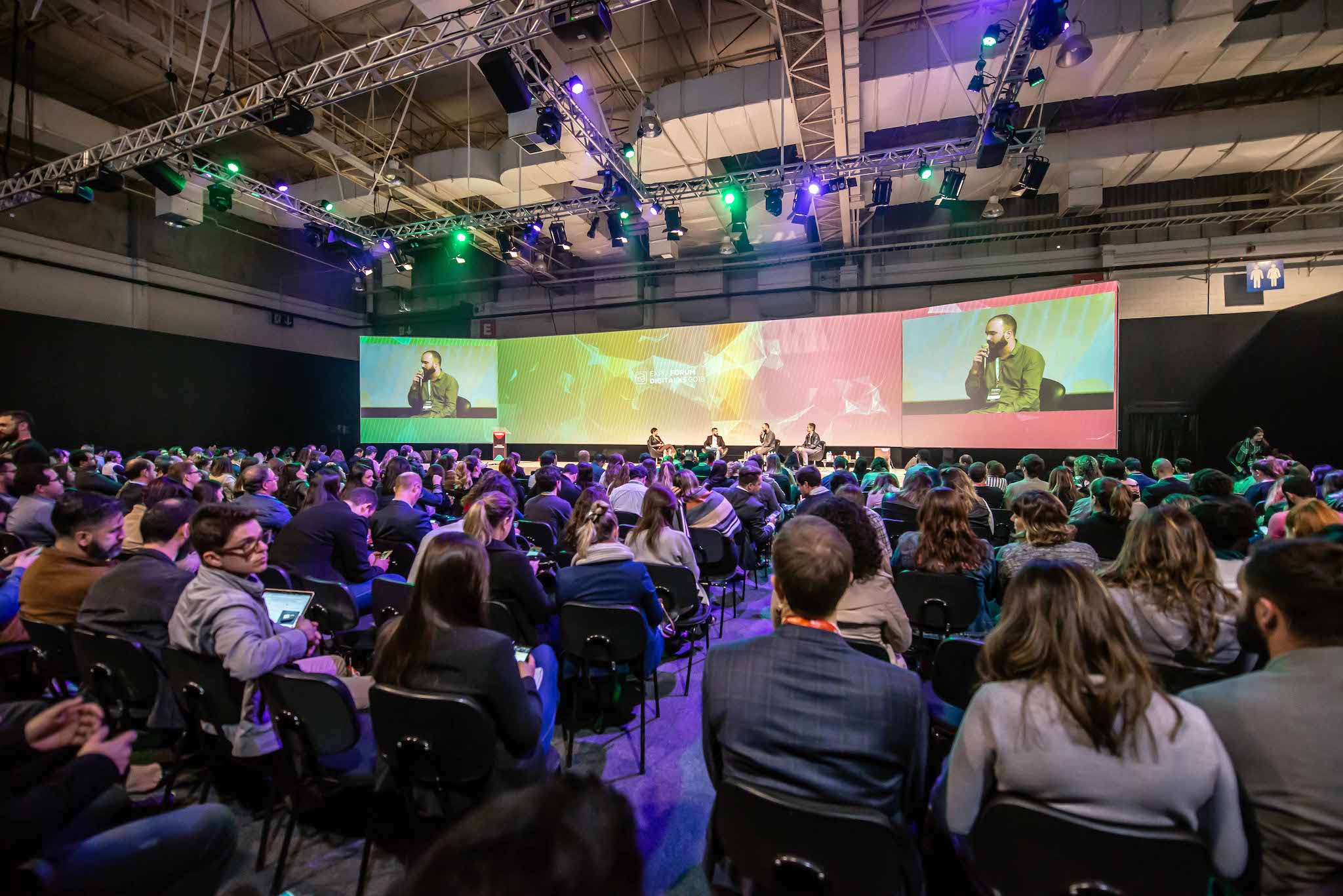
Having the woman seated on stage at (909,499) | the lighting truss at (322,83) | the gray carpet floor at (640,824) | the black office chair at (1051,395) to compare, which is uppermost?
the lighting truss at (322,83)

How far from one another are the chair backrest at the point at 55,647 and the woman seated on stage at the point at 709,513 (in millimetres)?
3694

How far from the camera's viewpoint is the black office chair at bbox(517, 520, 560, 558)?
489 centimetres

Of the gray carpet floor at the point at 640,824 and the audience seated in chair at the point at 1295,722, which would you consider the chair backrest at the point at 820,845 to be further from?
the audience seated in chair at the point at 1295,722

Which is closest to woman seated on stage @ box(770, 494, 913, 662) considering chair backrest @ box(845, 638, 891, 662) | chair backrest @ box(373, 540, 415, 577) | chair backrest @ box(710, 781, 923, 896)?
chair backrest @ box(845, 638, 891, 662)

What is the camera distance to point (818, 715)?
142cm

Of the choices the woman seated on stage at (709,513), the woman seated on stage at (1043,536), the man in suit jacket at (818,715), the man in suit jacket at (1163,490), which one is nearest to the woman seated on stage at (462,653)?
the man in suit jacket at (818,715)

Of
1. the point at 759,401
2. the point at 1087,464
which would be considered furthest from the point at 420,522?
the point at 759,401

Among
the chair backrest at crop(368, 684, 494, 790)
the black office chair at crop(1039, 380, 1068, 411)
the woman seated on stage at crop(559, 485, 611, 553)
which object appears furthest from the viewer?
the black office chair at crop(1039, 380, 1068, 411)

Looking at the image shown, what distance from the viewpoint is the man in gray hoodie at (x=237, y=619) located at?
6.58ft

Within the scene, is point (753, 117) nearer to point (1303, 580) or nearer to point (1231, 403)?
point (1303, 580)

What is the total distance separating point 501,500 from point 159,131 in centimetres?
848

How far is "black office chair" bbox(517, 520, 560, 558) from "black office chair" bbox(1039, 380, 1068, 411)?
10250mm

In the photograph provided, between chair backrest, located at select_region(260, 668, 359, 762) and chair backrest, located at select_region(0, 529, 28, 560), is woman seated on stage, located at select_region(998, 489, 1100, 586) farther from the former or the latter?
chair backrest, located at select_region(0, 529, 28, 560)

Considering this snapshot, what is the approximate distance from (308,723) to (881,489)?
5.74 metres
